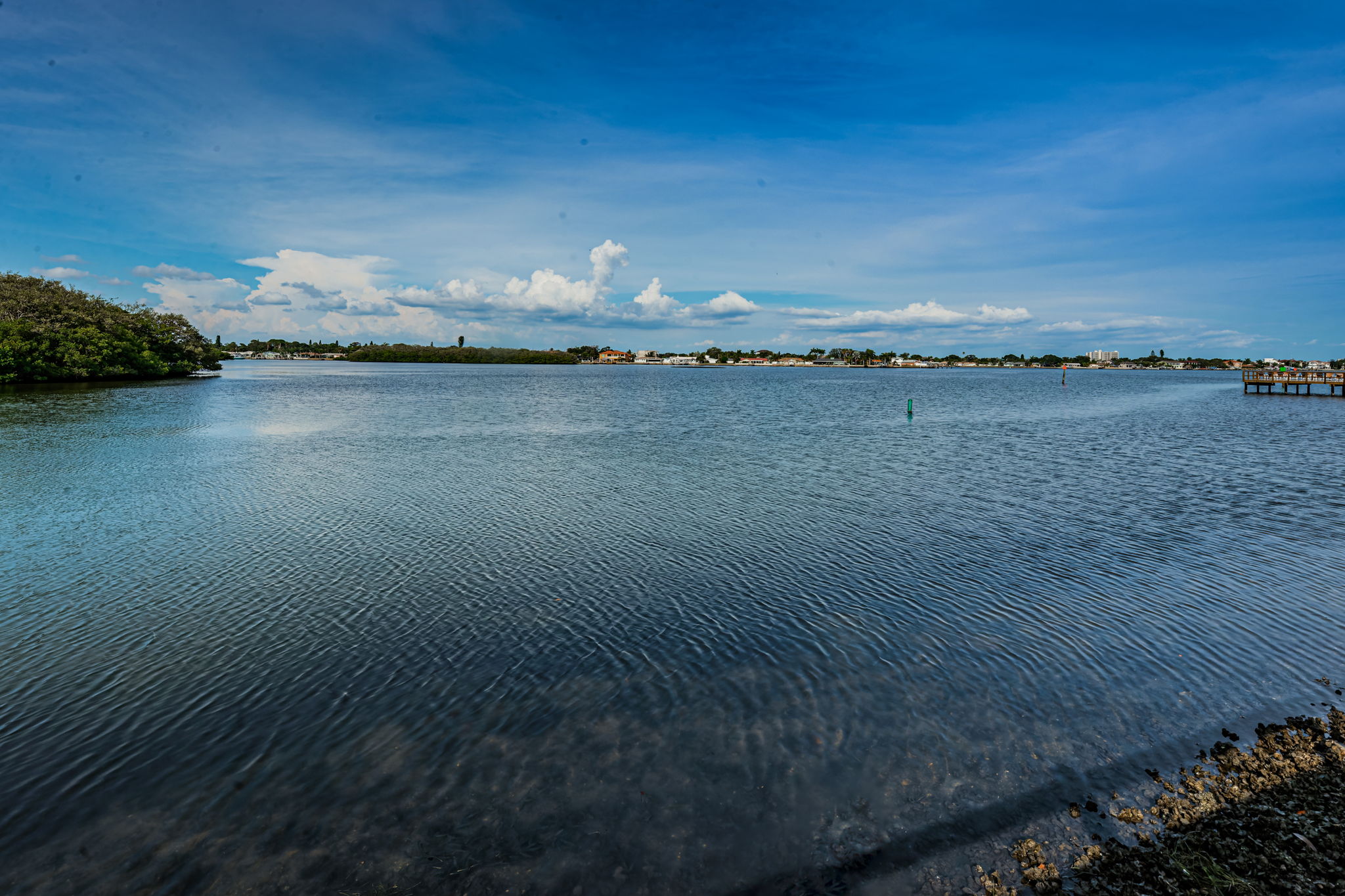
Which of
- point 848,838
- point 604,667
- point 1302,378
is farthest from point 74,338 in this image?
point 1302,378

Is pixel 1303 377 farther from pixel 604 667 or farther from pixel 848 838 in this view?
pixel 848 838

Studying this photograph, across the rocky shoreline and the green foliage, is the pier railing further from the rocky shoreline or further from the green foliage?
the green foliage

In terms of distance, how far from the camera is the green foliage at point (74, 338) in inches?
3310

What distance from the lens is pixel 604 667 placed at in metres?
11.7

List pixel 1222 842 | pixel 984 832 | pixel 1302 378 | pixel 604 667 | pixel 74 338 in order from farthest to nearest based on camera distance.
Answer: pixel 1302 378 < pixel 74 338 < pixel 604 667 < pixel 984 832 < pixel 1222 842

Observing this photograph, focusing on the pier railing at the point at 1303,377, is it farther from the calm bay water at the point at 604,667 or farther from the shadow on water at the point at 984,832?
the shadow on water at the point at 984,832

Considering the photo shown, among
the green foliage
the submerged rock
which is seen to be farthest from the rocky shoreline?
the green foliage

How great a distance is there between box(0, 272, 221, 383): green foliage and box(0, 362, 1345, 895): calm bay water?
260 ft

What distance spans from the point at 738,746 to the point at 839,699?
222cm

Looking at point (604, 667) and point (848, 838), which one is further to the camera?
point (604, 667)

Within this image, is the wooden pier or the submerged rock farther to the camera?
the wooden pier

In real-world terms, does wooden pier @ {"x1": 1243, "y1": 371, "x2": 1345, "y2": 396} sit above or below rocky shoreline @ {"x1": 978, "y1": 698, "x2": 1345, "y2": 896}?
above

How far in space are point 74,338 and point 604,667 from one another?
115521 millimetres

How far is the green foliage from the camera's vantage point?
84.1 meters
